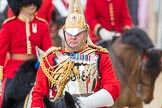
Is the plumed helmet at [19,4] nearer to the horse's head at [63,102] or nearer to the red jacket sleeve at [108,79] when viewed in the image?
the red jacket sleeve at [108,79]

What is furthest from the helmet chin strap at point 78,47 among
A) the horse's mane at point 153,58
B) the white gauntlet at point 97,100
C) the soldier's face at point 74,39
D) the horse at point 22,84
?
the horse's mane at point 153,58

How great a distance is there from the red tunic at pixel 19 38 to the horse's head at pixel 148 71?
1.62 m

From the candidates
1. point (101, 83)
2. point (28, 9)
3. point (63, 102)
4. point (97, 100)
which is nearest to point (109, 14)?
point (28, 9)

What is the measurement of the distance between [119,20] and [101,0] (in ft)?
1.05

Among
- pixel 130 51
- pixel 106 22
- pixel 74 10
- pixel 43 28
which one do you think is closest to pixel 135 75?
pixel 130 51

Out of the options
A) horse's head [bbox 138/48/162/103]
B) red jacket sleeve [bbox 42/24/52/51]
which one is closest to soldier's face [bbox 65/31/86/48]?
red jacket sleeve [bbox 42/24/52/51]

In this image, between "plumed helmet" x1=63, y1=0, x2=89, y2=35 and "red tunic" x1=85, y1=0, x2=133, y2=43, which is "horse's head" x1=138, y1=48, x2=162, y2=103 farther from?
"plumed helmet" x1=63, y1=0, x2=89, y2=35

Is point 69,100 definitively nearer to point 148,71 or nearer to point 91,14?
point 148,71

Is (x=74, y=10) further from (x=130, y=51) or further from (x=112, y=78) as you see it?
(x=130, y=51)

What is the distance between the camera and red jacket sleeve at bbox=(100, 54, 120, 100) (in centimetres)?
605

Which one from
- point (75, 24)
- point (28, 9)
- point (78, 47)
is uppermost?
point (28, 9)

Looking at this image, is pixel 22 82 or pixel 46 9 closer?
pixel 22 82

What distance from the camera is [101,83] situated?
6.21 metres

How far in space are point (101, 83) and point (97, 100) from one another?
36 centimetres
